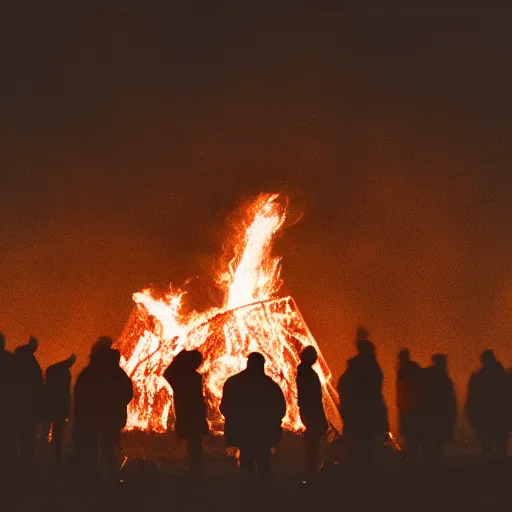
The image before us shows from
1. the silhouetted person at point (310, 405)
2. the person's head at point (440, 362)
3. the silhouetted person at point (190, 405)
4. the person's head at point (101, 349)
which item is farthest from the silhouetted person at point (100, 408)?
the person's head at point (440, 362)

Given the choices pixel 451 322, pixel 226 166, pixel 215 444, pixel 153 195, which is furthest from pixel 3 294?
pixel 451 322

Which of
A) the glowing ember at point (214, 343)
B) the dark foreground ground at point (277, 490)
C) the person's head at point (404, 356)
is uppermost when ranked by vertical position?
the glowing ember at point (214, 343)

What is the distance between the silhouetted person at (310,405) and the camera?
336 inches

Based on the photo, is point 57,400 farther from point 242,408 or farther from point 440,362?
point 440,362

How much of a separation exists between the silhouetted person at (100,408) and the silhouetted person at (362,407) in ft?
6.90

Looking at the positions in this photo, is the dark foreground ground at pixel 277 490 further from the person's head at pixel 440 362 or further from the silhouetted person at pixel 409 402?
the person's head at pixel 440 362

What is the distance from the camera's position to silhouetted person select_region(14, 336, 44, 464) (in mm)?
8961

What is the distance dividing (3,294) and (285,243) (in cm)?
500

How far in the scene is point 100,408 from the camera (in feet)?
27.9

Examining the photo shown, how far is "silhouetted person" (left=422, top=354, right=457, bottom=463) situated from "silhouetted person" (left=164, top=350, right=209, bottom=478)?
238 cm

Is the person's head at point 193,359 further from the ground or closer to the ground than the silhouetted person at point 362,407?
further from the ground

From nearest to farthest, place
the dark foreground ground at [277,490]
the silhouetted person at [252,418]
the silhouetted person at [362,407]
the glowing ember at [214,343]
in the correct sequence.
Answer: the dark foreground ground at [277,490]
the silhouetted person at [252,418]
the silhouetted person at [362,407]
the glowing ember at [214,343]

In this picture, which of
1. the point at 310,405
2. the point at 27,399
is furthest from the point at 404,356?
the point at 27,399

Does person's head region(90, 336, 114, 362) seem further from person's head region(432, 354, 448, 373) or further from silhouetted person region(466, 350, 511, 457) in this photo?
silhouetted person region(466, 350, 511, 457)
